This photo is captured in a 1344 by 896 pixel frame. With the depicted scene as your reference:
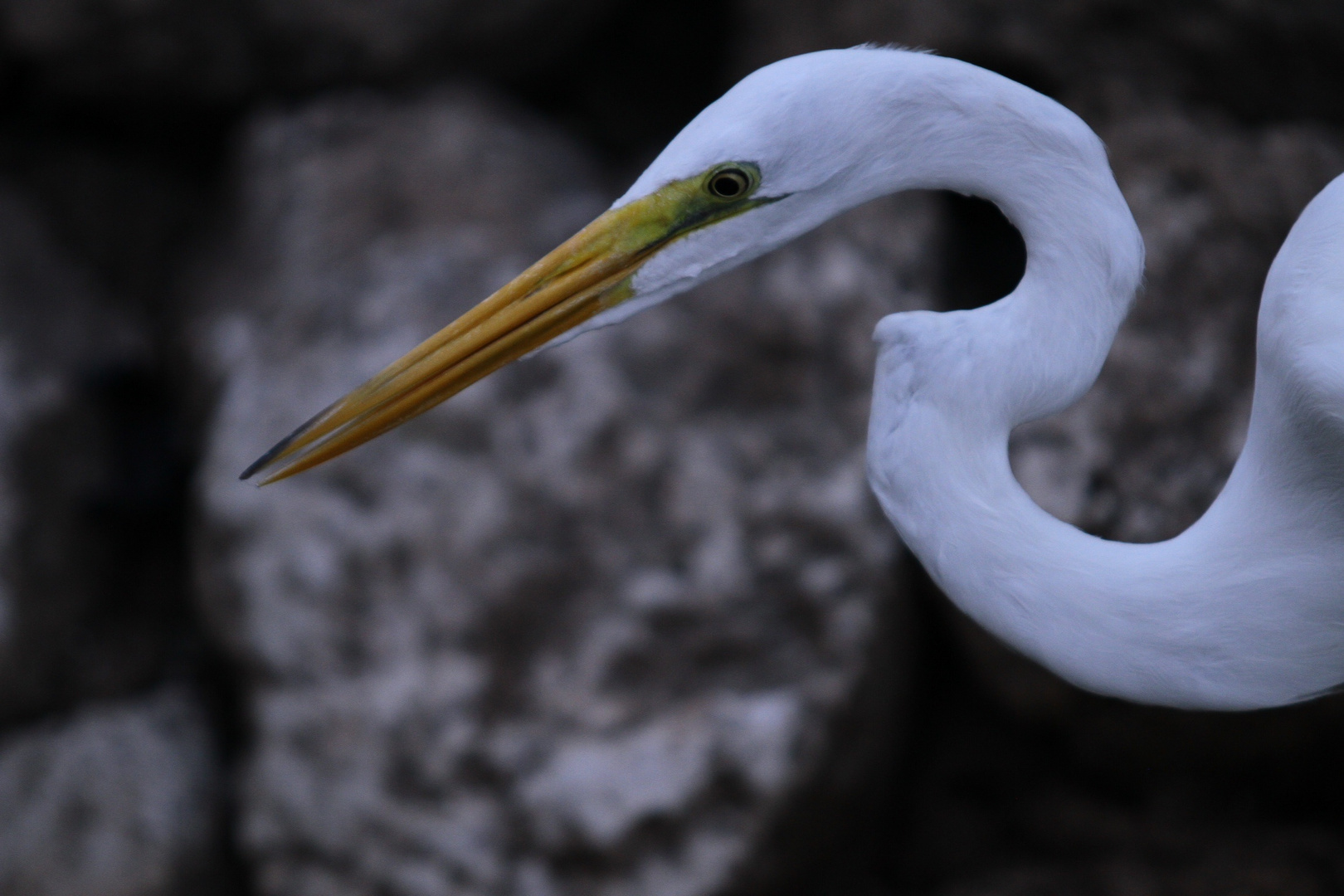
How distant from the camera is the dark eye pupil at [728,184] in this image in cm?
78

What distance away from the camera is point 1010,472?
755mm

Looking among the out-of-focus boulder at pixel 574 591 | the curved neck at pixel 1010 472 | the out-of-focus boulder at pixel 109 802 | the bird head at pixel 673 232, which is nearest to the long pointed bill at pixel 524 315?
the bird head at pixel 673 232

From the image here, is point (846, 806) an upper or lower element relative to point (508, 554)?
lower

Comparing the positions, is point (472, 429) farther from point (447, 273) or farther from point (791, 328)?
point (791, 328)

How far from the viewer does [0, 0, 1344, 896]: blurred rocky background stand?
61.0 inches

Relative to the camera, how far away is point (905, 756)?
1768 mm

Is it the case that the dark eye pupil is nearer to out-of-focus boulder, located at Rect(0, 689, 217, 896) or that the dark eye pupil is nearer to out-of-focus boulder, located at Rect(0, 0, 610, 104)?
out-of-focus boulder, located at Rect(0, 0, 610, 104)

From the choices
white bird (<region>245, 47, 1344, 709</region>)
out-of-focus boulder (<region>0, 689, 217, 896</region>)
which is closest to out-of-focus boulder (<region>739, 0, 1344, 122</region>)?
white bird (<region>245, 47, 1344, 709</region>)

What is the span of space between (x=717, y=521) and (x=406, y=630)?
0.45m

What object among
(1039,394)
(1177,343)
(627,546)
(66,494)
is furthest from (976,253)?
(66,494)

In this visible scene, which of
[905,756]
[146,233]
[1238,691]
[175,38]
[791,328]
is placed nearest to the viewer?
[1238,691]

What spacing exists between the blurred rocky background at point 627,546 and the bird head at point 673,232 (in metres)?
0.76

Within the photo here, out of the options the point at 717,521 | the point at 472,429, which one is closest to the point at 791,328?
the point at 717,521

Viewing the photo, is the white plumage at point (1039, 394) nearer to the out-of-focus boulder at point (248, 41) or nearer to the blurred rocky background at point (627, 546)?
the blurred rocky background at point (627, 546)
